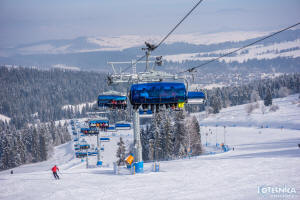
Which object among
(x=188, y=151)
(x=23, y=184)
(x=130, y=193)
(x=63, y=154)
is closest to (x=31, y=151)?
(x=63, y=154)

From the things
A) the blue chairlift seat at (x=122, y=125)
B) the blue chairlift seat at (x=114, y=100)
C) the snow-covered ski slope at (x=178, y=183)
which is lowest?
the snow-covered ski slope at (x=178, y=183)

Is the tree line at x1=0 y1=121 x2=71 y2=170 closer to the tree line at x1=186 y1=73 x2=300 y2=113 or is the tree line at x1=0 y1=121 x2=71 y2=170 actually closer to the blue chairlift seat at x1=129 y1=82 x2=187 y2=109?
the blue chairlift seat at x1=129 y1=82 x2=187 y2=109

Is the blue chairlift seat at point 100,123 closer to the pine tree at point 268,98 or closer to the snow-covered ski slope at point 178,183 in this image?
the snow-covered ski slope at point 178,183

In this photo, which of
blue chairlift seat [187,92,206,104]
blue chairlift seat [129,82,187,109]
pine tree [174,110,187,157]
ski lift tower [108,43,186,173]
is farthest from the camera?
pine tree [174,110,187,157]

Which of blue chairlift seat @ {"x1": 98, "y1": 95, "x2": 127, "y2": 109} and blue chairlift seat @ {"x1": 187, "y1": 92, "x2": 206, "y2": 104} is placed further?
blue chairlift seat @ {"x1": 98, "y1": 95, "x2": 127, "y2": 109}

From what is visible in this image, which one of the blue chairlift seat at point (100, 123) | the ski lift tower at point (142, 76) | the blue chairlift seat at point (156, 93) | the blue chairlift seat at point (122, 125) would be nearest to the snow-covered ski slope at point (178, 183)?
the ski lift tower at point (142, 76)

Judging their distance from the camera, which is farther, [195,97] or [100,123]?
[100,123]

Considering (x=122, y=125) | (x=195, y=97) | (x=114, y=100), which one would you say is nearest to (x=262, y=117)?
(x=122, y=125)

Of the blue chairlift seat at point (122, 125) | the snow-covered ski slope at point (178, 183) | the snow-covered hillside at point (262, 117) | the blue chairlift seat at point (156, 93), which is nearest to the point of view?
the blue chairlift seat at point (156, 93)

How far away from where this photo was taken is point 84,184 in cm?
1702

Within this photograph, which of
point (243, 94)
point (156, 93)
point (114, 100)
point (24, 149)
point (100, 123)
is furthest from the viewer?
point (243, 94)

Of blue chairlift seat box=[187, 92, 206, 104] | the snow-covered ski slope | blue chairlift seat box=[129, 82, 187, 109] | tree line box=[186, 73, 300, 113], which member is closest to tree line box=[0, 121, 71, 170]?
the snow-covered ski slope

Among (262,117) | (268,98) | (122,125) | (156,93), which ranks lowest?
(262,117)

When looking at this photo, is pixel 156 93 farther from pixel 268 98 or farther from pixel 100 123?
pixel 268 98
